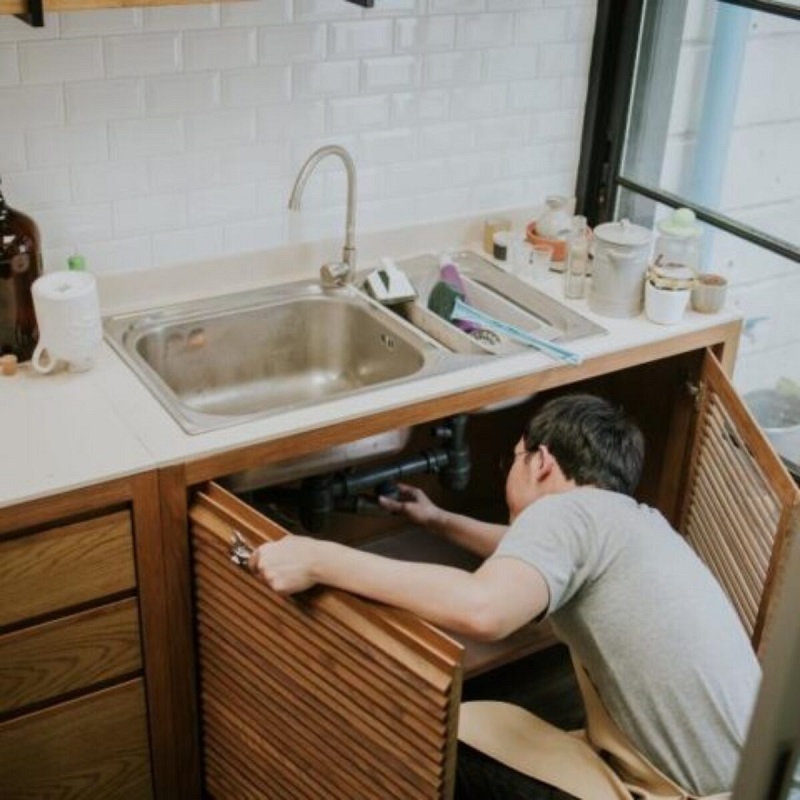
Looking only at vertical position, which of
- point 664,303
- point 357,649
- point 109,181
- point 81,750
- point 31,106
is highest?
point 31,106

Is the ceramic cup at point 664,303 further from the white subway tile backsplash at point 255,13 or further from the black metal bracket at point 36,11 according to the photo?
the black metal bracket at point 36,11

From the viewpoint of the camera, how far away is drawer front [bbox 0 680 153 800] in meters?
1.96

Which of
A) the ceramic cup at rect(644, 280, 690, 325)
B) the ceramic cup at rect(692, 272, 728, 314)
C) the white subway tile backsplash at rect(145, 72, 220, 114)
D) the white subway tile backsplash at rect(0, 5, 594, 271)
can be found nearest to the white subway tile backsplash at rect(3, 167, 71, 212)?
the white subway tile backsplash at rect(0, 5, 594, 271)

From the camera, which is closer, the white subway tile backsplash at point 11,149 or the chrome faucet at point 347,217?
the white subway tile backsplash at point 11,149

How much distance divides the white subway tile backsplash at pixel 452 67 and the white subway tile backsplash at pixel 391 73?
3cm

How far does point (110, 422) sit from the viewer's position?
197cm

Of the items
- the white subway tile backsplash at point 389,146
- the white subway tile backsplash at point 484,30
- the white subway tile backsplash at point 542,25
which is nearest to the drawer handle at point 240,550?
the white subway tile backsplash at point 389,146

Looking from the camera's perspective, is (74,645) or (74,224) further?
(74,224)

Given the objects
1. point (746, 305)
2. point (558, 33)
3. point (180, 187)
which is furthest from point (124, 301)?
point (746, 305)

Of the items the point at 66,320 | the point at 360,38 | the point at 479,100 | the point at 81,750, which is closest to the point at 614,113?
the point at 479,100

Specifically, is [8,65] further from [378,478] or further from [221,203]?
[378,478]

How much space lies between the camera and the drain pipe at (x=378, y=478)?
231 centimetres

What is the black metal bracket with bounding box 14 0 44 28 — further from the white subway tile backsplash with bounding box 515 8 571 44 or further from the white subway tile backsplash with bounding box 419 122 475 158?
the white subway tile backsplash with bounding box 515 8 571 44

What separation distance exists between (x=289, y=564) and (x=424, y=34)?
49.4 inches
